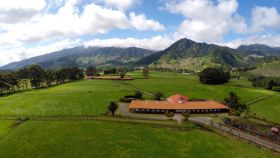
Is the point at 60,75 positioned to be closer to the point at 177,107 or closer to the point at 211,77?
the point at 211,77

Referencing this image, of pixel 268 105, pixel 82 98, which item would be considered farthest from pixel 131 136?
pixel 268 105

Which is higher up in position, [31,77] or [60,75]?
[60,75]

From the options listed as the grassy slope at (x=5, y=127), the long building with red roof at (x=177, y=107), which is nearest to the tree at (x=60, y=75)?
the long building with red roof at (x=177, y=107)

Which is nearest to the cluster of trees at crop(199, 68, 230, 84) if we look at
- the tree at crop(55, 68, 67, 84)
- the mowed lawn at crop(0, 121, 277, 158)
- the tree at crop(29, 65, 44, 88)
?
the tree at crop(55, 68, 67, 84)

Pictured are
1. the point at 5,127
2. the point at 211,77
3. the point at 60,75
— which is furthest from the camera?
the point at 60,75

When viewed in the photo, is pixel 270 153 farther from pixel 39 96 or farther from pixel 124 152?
pixel 39 96

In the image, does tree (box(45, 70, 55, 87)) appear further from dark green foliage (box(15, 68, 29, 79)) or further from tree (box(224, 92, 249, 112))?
tree (box(224, 92, 249, 112))

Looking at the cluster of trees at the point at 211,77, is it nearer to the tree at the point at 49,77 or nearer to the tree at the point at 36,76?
the tree at the point at 49,77

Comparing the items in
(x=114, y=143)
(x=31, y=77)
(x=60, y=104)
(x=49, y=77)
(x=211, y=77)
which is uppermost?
(x=31, y=77)

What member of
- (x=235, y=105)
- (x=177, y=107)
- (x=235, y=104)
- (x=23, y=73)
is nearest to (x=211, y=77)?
(x=235, y=104)
